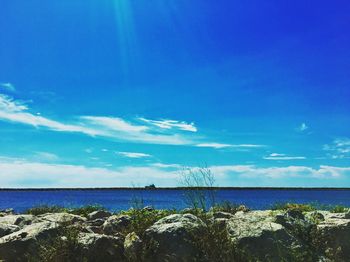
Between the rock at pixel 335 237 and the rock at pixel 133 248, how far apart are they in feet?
12.4

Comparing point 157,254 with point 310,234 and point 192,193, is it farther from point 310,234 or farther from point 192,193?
point 310,234

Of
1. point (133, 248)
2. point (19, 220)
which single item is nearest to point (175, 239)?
point (133, 248)

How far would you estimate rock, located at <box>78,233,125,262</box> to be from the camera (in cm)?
1051

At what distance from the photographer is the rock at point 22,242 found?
10977 mm

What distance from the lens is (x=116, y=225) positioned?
12117 millimetres

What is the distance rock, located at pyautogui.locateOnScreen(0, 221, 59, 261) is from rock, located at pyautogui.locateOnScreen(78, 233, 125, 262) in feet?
3.01

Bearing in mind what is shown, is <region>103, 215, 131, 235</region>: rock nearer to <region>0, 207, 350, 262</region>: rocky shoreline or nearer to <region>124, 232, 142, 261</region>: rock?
<region>0, 207, 350, 262</region>: rocky shoreline

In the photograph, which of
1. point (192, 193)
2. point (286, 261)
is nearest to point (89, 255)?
Result: point (192, 193)

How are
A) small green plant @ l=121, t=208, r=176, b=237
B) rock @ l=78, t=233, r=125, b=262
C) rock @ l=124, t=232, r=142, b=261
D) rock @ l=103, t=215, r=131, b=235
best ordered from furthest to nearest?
rock @ l=103, t=215, r=131, b=235, small green plant @ l=121, t=208, r=176, b=237, rock @ l=78, t=233, r=125, b=262, rock @ l=124, t=232, r=142, b=261

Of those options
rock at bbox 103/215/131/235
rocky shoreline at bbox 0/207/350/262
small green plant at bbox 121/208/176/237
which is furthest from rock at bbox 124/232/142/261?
rock at bbox 103/215/131/235

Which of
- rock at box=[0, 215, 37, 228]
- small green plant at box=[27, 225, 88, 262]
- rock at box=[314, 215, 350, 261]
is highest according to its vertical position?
rock at box=[0, 215, 37, 228]

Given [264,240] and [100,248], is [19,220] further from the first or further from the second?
[264,240]

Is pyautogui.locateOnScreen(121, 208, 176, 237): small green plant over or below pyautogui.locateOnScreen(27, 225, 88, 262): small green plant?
over

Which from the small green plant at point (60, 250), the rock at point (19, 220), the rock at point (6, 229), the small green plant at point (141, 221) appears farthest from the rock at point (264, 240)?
the rock at point (19, 220)
